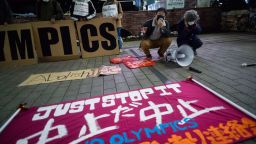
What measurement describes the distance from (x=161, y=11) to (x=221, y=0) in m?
7.76

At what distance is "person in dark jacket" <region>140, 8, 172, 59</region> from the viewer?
490 centimetres

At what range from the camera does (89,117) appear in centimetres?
246

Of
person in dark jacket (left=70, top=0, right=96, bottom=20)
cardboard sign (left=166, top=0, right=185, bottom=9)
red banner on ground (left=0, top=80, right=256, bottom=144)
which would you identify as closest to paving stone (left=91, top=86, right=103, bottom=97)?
red banner on ground (left=0, top=80, right=256, bottom=144)

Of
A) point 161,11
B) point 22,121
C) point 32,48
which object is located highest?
point 161,11

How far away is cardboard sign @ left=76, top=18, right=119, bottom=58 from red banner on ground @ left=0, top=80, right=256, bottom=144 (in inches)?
140

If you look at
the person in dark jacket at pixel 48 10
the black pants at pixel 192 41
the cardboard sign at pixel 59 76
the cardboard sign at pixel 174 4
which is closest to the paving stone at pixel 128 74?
the cardboard sign at pixel 59 76

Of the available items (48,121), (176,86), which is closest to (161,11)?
(176,86)

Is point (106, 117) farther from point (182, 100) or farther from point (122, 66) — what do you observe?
point (122, 66)

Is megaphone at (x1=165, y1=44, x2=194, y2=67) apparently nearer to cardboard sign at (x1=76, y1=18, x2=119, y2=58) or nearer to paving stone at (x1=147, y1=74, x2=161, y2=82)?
paving stone at (x1=147, y1=74, x2=161, y2=82)

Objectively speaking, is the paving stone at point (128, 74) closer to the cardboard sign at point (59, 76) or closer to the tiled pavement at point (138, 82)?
the tiled pavement at point (138, 82)

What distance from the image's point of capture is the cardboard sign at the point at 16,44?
18.8ft

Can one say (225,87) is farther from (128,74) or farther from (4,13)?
(4,13)

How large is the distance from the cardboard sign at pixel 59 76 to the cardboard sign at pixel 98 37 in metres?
1.65

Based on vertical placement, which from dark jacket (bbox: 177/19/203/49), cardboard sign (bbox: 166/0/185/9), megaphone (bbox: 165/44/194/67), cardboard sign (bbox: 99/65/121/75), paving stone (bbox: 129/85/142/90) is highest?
cardboard sign (bbox: 166/0/185/9)
